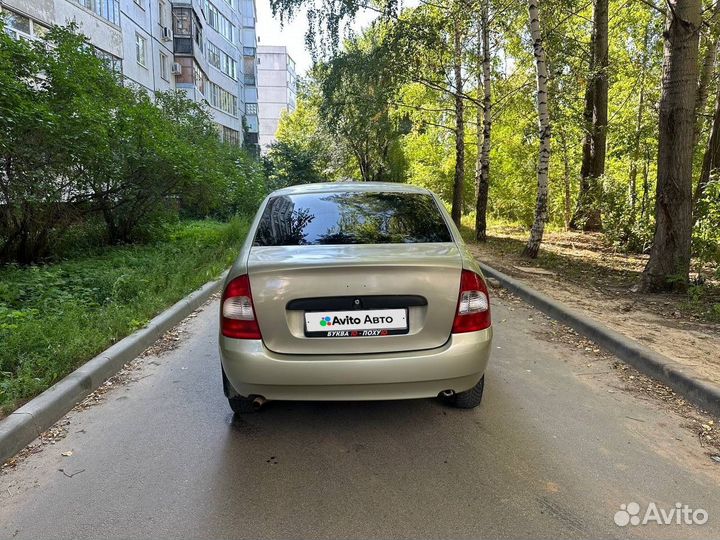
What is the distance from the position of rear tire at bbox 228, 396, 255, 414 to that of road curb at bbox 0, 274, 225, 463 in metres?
1.24

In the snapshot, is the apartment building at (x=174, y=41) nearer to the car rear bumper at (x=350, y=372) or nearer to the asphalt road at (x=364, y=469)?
the asphalt road at (x=364, y=469)

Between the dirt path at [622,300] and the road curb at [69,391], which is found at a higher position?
the dirt path at [622,300]

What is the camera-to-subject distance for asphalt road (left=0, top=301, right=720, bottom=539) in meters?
2.38

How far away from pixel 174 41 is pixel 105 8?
7.79 metres

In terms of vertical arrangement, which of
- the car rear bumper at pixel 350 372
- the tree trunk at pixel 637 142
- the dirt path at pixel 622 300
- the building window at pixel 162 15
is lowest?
the dirt path at pixel 622 300

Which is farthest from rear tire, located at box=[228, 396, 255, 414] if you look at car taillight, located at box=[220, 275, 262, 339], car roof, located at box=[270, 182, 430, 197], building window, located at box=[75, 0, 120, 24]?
building window, located at box=[75, 0, 120, 24]

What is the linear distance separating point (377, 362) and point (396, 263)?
59 cm

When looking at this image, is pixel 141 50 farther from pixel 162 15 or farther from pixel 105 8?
pixel 162 15

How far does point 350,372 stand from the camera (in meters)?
2.86

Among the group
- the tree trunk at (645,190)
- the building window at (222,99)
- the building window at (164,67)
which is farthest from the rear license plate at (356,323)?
the building window at (222,99)

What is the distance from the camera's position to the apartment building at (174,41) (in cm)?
1700

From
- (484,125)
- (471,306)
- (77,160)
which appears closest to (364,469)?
(471,306)

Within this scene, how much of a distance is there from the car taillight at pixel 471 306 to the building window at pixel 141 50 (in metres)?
25.0

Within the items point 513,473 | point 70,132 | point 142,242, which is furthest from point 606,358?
point 142,242
